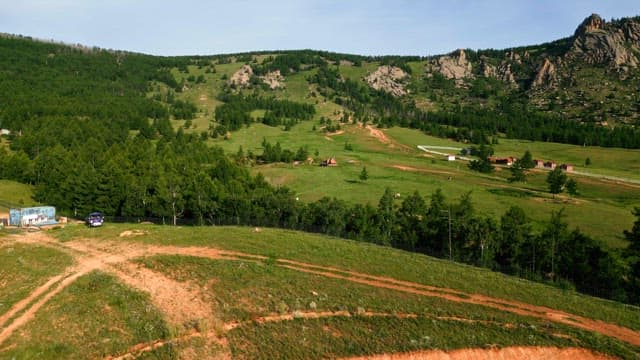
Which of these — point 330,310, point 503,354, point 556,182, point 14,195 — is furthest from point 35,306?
point 556,182

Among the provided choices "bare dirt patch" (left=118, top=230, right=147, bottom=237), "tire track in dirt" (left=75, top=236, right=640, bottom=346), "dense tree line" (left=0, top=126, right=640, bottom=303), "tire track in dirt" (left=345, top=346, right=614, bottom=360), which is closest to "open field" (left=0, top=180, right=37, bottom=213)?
"dense tree line" (left=0, top=126, right=640, bottom=303)

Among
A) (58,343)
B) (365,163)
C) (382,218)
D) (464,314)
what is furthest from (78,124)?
(464,314)

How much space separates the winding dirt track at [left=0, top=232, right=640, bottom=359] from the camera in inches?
1271

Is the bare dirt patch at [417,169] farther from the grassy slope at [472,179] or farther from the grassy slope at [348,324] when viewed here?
the grassy slope at [348,324]

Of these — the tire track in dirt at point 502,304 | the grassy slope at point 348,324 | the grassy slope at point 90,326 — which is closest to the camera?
the grassy slope at point 90,326

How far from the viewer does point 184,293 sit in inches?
1489

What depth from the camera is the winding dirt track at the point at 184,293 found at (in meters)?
32.3

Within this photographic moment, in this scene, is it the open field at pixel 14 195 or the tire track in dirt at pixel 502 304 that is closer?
the tire track in dirt at pixel 502 304

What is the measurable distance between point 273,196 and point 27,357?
4390cm

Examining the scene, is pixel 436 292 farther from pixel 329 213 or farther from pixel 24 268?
pixel 24 268

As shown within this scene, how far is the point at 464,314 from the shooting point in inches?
1383

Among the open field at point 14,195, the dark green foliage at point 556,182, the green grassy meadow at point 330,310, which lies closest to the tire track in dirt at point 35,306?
the green grassy meadow at point 330,310

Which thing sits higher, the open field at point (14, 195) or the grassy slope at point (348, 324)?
the grassy slope at point (348, 324)

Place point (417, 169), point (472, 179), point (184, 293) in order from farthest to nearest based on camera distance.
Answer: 1. point (417, 169)
2. point (472, 179)
3. point (184, 293)
